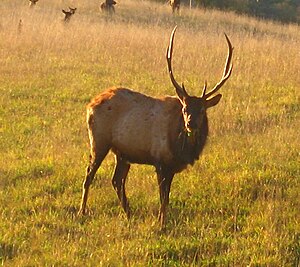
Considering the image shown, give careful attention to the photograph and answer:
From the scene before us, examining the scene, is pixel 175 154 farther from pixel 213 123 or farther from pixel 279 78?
pixel 279 78

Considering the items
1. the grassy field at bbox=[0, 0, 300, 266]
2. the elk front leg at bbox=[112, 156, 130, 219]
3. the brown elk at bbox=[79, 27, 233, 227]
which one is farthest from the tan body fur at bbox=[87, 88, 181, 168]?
the grassy field at bbox=[0, 0, 300, 266]

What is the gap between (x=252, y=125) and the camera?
355 inches

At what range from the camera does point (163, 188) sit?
580 centimetres

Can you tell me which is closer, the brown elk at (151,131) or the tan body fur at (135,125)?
the brown elk at (151,131)

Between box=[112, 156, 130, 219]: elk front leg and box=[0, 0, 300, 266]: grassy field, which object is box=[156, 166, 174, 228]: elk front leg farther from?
box=[112, 156, 130, 219]: elk front leg

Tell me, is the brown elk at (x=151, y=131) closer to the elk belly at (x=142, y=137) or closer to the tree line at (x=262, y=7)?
the elk belly at (x=142, y=137)

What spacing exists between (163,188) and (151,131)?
62 centimetres

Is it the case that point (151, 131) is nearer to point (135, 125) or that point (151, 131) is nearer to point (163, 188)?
point (135, 125)

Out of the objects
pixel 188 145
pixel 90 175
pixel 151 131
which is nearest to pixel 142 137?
pixel 151 131

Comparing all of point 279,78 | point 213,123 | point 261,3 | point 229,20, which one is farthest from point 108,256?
point 261,3

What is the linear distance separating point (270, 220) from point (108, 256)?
1762 mm

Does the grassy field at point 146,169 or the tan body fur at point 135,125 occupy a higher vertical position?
the tan body fur at point 135,125

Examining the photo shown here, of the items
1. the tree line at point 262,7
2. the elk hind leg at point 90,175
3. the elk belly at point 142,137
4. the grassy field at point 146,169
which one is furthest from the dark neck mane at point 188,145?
the tree line at point 262,7

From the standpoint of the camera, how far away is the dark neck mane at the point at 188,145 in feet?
19.0
